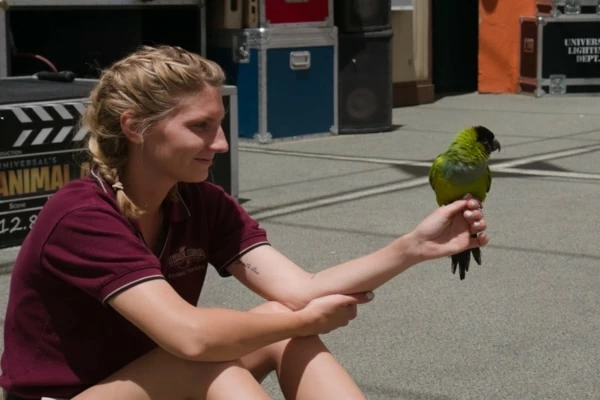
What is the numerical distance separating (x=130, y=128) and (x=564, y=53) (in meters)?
13.1

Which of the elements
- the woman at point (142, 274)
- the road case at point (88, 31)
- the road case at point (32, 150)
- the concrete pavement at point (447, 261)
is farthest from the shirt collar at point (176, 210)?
the road case at point (88, 31)

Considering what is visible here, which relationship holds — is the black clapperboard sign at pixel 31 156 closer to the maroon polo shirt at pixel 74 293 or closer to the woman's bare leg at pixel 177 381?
the maroon polo shirt at pixel 74 293

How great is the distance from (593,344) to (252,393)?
266cm

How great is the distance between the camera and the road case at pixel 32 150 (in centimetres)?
693

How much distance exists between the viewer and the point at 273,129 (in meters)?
11.7

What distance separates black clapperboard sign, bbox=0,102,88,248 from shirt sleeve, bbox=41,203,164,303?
3.87 meters

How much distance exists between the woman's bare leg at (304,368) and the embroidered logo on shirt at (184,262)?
22 cm

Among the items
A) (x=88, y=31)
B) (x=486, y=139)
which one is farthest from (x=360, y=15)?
(x=486, y=139)

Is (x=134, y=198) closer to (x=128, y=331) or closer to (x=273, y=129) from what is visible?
(x=128, y=331)

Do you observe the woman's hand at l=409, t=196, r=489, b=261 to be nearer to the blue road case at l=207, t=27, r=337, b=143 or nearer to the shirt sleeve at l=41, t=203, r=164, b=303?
the shirt sleeve at l=41, t=203, r=164, b=303

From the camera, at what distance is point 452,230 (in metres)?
3.29

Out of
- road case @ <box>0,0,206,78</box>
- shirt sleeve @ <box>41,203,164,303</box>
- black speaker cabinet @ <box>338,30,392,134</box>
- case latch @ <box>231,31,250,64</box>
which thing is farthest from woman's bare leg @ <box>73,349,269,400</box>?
black speaker cabinet @ <box>338,30,392,134</box>

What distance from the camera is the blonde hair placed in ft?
10.1

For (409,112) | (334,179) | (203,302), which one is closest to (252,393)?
(203,302)
